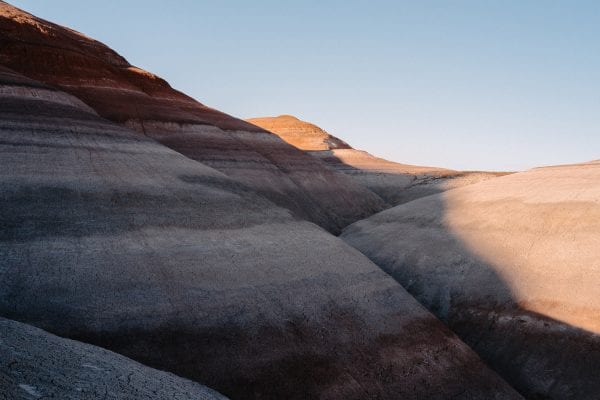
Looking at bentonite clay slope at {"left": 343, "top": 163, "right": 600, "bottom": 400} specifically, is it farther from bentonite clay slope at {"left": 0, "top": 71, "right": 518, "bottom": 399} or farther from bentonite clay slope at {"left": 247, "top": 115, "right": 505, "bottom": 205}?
bentonite clay slope at {"left": 247, "top": 115, "right": 505, "bottom": 205}

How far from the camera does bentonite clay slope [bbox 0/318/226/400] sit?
4.18m

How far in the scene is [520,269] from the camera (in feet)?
38.8

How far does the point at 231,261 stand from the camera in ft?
32.7

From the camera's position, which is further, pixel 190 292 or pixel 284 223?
pixel 284 223

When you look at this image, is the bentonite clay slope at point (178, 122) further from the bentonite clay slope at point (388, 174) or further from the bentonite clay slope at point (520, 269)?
the bentonite clay slope at point (520, 269)

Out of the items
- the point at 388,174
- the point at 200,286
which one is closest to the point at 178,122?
the point at 200,286

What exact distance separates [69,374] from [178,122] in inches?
706

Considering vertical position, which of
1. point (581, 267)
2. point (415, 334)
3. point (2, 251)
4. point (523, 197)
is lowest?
point (415, 334)

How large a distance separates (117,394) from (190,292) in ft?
13.7

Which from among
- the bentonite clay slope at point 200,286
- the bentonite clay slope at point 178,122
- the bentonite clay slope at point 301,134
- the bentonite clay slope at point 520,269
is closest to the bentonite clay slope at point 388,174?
the bentonite clay slope at point 301,134

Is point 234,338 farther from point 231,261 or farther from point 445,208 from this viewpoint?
point 445,208

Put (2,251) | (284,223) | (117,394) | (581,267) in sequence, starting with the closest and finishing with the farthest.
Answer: (117,394)
(2,251)
(581,267)
(284,223)

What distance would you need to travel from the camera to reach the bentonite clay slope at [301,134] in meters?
47.3

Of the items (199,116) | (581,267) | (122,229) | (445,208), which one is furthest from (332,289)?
(199,116)
